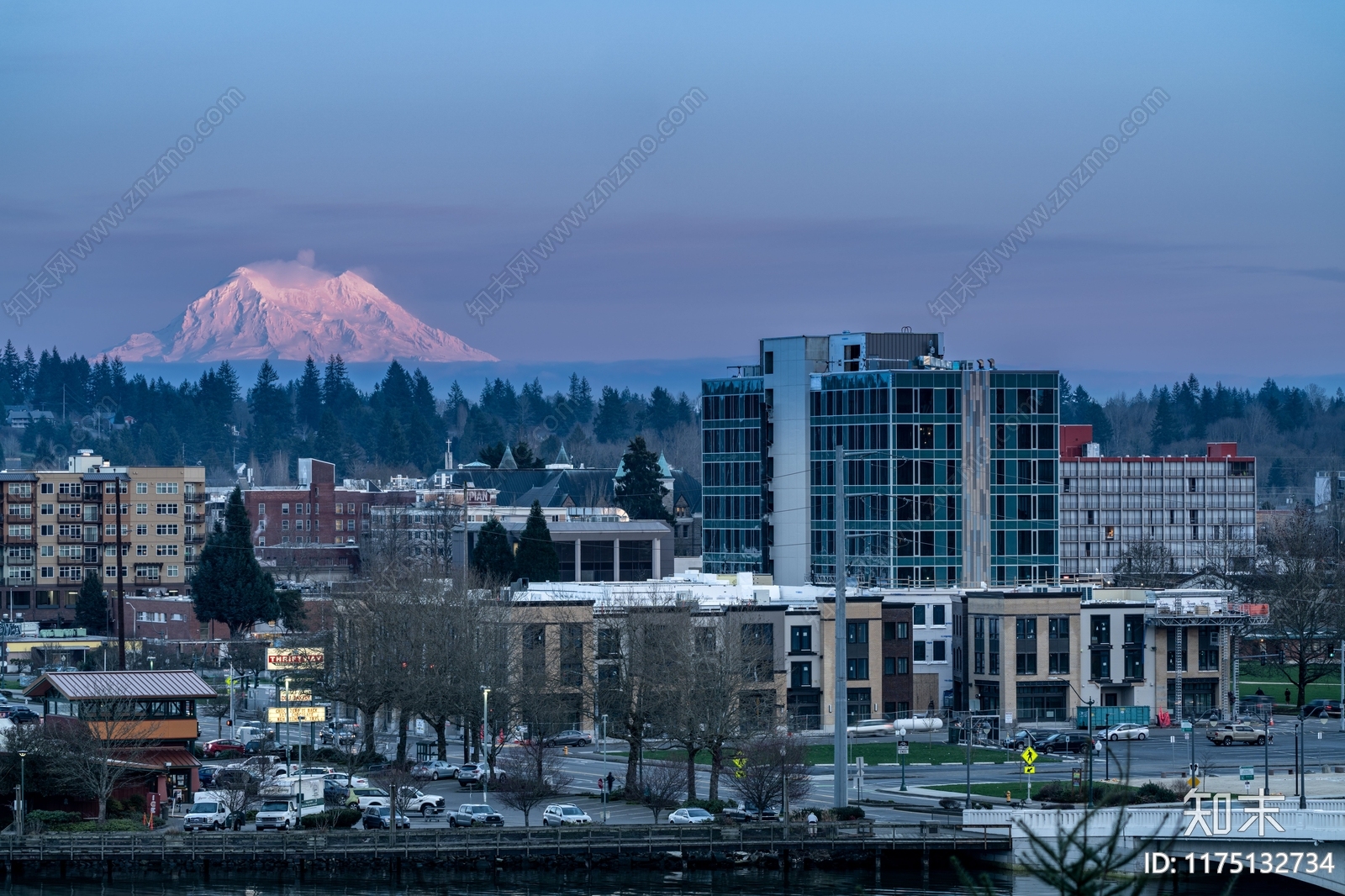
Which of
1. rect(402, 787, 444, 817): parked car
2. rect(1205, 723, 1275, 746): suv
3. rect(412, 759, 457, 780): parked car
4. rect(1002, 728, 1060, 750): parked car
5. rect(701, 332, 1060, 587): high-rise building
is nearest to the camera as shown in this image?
rect(402, 787, 444, 817): parked car

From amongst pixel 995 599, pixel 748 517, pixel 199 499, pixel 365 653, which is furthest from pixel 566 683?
pixel 199 499

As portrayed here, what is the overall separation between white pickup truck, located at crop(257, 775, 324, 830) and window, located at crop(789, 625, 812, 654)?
3122 centimetres

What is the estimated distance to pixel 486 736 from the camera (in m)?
79.2

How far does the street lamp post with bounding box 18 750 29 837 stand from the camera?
6462cm

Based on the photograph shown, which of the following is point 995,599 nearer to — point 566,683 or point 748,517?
point 566,683

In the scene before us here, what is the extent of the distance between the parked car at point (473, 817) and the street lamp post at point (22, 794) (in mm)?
14229

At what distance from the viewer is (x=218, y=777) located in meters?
73.2

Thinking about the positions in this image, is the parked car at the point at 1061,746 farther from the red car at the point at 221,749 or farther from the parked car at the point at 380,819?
the red car at the point at 221,749

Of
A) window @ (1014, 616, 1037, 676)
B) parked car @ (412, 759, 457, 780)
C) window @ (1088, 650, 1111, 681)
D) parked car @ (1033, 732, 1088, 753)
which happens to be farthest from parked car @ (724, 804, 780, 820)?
window @ (1088, 650, 1111, 681)

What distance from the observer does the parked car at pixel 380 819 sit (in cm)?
6650

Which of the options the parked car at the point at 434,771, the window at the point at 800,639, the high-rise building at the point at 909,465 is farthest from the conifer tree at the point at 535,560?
the parked car at the point at 434,771

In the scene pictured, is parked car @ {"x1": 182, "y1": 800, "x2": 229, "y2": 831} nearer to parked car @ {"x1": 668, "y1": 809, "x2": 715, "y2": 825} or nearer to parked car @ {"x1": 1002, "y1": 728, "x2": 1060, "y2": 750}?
parked car @ {"x1": 668, "y1": 809, "x2": 715, "y2": 825}

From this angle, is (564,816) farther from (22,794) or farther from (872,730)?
(872,730)

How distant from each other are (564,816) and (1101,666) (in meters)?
44.9
